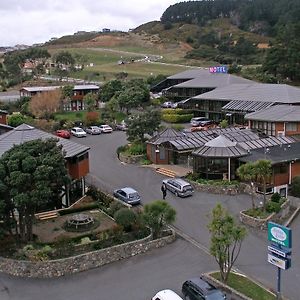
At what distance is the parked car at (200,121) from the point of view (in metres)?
57.9

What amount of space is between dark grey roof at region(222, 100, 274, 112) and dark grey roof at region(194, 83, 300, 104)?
0.79m

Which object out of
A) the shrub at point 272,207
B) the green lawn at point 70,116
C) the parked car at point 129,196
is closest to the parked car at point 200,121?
the green lawn at point 70,116

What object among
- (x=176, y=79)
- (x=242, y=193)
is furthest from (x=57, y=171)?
(x=176, y=79)

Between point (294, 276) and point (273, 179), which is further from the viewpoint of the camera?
point (273, 179)

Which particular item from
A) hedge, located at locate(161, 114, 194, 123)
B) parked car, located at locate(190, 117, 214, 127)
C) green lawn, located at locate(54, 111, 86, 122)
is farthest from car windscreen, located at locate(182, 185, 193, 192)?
green lawn, located at locate(54, 111, 86, 122)

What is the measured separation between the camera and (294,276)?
2186 cm

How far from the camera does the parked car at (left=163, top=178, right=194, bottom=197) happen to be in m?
32.4

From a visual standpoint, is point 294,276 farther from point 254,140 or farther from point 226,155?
point 254,140

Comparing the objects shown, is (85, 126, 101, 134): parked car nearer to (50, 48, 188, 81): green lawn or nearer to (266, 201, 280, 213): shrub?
(266, 201, 280, 213): shrub

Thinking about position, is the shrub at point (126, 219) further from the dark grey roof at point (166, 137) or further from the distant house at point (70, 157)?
the dark grey roof at point (166, 137)

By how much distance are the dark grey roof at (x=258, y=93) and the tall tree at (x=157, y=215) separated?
3147 centimetres

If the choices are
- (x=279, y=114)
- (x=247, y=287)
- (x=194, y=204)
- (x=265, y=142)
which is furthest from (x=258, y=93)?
(x=247, y=287)

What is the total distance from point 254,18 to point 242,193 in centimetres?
13864

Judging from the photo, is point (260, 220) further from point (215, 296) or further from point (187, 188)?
point (215, 296)
